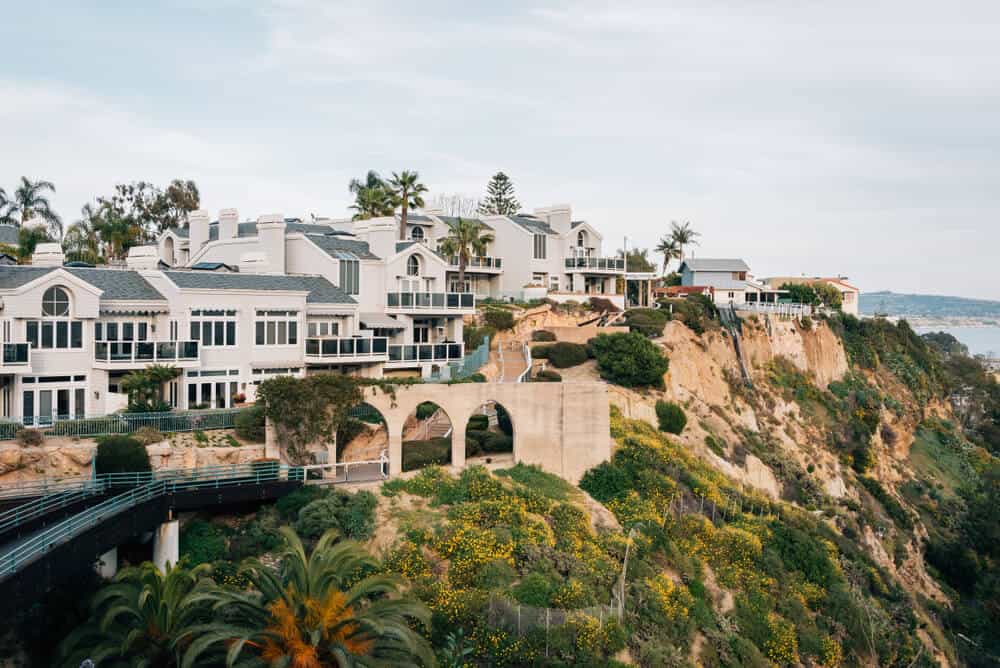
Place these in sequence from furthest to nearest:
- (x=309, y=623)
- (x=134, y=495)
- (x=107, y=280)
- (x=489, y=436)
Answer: (x=489, y=436), (x=107, y=280), (x=134, y=495), (x=309, y=623)

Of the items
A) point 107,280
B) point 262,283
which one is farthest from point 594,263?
point 107,280

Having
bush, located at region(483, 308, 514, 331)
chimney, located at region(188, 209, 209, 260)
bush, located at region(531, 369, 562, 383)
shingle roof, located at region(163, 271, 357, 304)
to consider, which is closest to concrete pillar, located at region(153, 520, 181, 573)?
shingle roof, located at region(163, 271, 357, 304)

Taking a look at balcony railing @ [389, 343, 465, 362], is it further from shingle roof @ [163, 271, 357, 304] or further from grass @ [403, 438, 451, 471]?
grass @ [403, 438, 451, 471]

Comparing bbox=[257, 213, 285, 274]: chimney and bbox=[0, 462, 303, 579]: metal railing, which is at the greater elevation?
bbox=[257, 213, 285, 274]: chimney

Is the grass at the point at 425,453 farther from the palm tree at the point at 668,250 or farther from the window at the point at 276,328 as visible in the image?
the palm tree at the point at 668,250

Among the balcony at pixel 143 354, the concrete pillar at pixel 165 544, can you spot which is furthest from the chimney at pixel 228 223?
the concrete pillar at pixel 165 544

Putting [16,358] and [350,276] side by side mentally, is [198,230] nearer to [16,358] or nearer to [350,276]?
[350,276]
